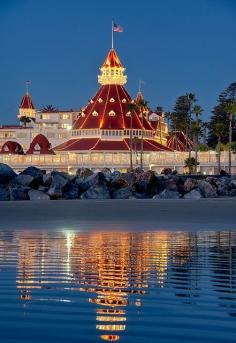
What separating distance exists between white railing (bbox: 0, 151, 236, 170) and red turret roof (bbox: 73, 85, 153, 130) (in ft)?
47.2

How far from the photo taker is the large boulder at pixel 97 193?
1767 inches

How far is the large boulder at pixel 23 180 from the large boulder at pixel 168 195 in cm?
728

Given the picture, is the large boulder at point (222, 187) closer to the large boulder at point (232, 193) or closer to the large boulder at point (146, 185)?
the large boulder at point (232, 193)

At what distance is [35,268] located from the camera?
10.6 metres

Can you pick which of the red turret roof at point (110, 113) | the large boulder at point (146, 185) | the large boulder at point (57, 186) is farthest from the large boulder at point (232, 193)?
the red turret roof at point (110, 113)

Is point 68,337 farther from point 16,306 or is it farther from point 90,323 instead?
point 16,306

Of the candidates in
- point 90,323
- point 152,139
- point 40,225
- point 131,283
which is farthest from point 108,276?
point 152,139

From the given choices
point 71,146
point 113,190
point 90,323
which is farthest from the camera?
point 71,146

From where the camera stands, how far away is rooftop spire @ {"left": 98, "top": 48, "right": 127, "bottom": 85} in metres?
117

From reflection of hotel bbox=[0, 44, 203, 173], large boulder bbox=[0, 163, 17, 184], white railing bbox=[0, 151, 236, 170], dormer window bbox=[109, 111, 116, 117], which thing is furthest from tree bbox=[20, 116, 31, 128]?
large boulder bbox=[0, 163, 17, 184]

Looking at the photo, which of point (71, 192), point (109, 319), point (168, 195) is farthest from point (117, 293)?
point (168, 195)

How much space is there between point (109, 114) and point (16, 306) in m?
102

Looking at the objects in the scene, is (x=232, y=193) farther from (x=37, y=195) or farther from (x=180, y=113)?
(x=180, y=113)

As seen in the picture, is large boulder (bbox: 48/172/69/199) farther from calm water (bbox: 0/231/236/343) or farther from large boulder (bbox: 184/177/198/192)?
calm water (bbox: 0/231/236/343)
